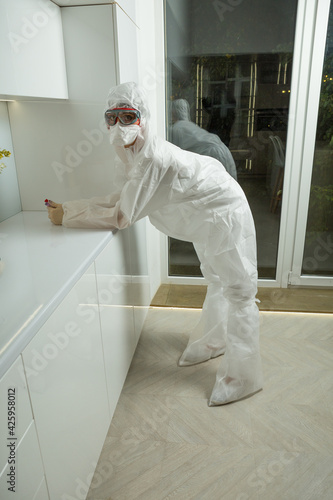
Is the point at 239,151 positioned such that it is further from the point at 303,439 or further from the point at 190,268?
the point at 303,439

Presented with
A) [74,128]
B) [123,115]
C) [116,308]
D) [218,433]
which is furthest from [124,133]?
[218,433]

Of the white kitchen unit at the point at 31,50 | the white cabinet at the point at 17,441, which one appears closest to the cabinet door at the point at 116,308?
the white cabinet at the point at 17,441

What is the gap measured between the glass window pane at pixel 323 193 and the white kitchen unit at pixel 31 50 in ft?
5.03

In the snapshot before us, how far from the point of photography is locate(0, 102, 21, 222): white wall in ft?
5.76

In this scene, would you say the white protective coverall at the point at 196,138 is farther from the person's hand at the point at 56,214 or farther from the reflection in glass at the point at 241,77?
the person's hand at the point at 56,214

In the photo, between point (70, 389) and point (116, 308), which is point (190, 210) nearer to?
point (116, 308)

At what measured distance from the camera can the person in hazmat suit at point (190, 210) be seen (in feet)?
4.93

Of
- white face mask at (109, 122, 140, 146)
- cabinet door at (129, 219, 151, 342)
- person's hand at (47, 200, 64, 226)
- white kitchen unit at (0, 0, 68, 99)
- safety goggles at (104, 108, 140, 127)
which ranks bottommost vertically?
cabinet door at (129, 219, 151, 342)

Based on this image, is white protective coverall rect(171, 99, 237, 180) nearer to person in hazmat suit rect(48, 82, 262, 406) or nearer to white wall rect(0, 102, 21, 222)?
person in hazmat suit rect(48, 82, 262, 406)

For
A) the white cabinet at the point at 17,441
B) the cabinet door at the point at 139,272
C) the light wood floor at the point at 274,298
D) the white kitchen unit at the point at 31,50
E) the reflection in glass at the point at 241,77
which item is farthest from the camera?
the light wood floor at the point at 274,298

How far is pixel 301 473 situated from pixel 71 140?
1.71m

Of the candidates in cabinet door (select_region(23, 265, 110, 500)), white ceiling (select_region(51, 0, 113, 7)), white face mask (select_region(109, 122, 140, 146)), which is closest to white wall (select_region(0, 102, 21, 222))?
white ceiling (select_region(51, 0, 113, 7))

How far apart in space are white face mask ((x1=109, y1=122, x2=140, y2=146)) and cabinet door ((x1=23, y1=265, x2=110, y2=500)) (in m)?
0.53

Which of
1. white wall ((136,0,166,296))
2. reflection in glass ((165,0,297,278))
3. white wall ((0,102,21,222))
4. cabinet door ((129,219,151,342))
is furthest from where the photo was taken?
reflection in glass ((165,0,297,278))
